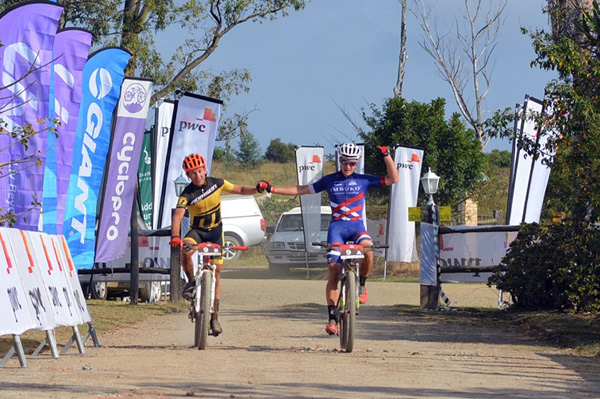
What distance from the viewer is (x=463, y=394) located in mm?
8086

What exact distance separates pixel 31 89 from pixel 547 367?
8169 millimetres

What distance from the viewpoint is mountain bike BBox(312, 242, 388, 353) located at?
36.9 feet

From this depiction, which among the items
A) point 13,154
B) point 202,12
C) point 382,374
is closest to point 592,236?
point 382,374

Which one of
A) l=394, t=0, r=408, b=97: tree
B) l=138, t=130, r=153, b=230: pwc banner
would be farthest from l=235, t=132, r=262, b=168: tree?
l=138, t=130, r=153, b=230: pwc banner

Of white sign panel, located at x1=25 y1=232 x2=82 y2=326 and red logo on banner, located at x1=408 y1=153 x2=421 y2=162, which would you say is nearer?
white sign panel, located at x1=25 y1=232 x2=82 y2=326

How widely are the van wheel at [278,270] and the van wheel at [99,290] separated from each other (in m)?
13.3

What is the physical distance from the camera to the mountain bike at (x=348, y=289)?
443 inches

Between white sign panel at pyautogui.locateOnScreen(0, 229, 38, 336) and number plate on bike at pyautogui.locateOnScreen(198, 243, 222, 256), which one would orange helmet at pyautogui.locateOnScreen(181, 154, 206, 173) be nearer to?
number plate on bike at pyautogui.locateOnScreen(198, 243, 222, 256)

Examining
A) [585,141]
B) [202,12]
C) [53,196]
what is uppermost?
[202,12]

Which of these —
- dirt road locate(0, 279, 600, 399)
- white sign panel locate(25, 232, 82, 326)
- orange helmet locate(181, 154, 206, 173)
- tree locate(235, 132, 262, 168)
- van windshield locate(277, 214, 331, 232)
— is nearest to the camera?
dirt road locate(0, 279, 600, 399)

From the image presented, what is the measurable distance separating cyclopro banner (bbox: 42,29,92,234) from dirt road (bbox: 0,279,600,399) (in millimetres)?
2151

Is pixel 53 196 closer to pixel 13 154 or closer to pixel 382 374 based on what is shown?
pixel 13 154

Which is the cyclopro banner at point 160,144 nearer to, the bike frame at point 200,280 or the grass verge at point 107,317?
the grass verge at point 107,317

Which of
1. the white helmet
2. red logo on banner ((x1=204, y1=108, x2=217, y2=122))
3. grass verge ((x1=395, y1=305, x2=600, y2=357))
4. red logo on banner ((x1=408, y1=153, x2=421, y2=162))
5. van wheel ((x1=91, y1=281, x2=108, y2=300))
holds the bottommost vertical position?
van wheel ((x1=91, y1=281, x2=108, y2=300))
